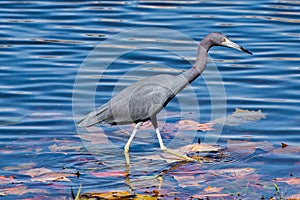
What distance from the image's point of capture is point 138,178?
22.2 feet

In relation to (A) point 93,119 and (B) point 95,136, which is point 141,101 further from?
(B) point 95,136

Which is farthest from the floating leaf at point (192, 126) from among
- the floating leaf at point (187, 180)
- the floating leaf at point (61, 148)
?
the floating leaf at point (187, 180)

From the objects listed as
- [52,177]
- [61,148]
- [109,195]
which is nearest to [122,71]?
[61,148]

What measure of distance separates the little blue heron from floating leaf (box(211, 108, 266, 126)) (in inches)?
48.3

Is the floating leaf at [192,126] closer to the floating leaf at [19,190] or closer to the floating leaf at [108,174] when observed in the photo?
the floating leaf at [108,174]

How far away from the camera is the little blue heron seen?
24.2 feet

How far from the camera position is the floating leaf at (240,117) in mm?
8492

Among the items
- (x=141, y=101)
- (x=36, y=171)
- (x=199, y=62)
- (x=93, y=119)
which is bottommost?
(x=36, y=171)

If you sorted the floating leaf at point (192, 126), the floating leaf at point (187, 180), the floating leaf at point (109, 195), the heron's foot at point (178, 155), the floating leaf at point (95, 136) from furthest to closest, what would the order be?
the floating leaf at point (192, 126), the floating leaf at point (95, 136), the heron's foot at point (178, 155), the floating leaf at point (187, 180), the floating leaf at point (109, 195)

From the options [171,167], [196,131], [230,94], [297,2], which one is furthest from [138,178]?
[297,2]

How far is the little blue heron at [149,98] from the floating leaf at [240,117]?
1.23 m

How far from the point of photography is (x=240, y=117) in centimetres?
867

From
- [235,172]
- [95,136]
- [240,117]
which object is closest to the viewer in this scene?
[235,172]

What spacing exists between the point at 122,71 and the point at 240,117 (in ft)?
8.77
